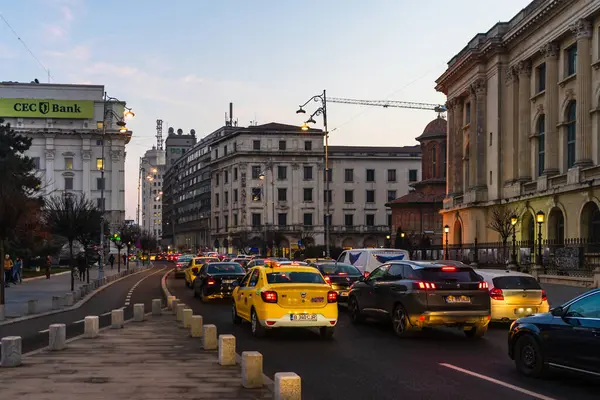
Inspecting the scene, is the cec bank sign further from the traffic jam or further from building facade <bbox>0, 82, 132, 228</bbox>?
the traffic jam

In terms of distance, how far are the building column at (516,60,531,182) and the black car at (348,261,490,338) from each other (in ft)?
127

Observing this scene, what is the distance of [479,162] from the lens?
5869 centimetres

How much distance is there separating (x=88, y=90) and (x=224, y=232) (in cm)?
3010

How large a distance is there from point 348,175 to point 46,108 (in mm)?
47070

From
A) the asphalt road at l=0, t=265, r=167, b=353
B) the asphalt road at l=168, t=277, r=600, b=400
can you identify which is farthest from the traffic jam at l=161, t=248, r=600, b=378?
the asphalt road at l=0, t=265, r=167, b=353

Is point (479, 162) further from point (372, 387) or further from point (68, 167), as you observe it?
point (68, 167)

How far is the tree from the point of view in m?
22.4

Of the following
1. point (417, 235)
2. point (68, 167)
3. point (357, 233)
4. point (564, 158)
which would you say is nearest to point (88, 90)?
point (68, 167)

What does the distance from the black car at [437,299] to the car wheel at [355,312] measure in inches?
88.4

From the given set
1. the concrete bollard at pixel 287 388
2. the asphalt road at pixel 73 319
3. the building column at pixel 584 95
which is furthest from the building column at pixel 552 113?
the concrete bollard at pixel 287 388

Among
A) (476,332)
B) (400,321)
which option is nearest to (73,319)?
(400,321)

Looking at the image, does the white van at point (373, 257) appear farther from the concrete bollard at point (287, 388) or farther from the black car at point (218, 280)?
the concrete bollard at point (287, 388)

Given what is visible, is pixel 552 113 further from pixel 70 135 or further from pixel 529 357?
pixel 70 135

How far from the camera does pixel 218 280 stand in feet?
85.8
